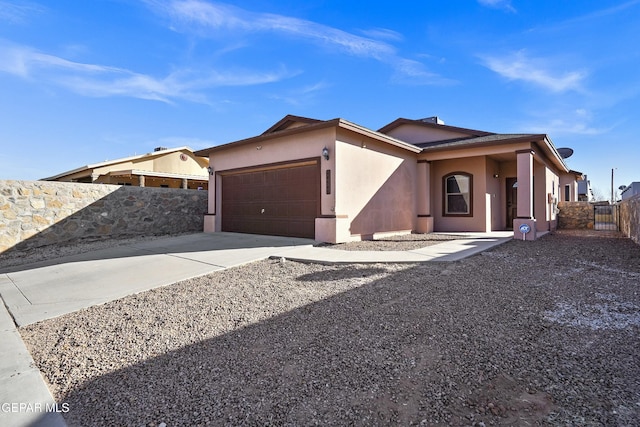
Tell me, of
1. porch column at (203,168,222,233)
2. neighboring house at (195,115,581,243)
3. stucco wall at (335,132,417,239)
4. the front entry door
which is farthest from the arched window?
porch column at (203,168,222,233)

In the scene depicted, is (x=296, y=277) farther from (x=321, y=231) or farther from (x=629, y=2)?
(x=629, y=2)

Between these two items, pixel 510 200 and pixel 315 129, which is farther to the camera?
pixel 510 200

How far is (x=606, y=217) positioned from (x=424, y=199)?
14304 millimetres

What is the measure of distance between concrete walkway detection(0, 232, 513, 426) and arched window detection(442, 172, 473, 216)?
4057mm

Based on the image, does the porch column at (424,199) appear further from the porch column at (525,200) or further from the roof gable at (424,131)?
the porch column at (525,200)

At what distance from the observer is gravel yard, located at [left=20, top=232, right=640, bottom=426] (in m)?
2.08

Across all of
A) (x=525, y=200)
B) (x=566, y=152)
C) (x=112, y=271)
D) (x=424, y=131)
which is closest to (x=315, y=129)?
(x=112, y=271)

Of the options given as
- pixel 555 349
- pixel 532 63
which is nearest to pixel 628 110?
pixel 532 63

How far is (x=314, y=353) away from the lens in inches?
112

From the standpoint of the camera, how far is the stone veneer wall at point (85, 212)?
8.77m

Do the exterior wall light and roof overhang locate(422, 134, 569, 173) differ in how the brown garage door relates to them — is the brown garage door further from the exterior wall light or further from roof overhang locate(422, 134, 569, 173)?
roof overhang locate(422, 134, 569, 173)

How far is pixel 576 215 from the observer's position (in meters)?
16.0

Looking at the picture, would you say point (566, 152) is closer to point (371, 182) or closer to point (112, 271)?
point (371, 182)

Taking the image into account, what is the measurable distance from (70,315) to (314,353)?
11.3 feet
